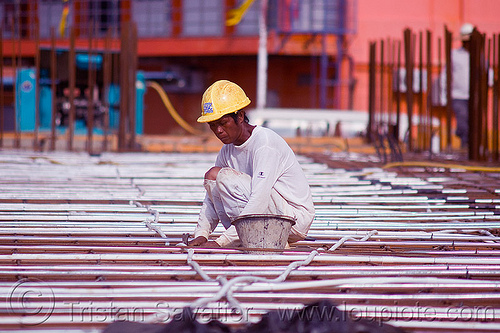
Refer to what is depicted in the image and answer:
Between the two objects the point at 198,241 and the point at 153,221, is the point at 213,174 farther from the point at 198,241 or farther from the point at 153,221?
the point at 153,221

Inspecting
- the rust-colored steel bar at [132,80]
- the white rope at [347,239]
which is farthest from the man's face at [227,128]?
the rust-colored steel bar at [132,80]

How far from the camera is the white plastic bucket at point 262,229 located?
2.57m

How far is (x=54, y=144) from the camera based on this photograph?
286 inches

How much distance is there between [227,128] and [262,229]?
1.55ft

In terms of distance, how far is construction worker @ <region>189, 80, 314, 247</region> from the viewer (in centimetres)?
264

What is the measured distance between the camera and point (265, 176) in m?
2.65

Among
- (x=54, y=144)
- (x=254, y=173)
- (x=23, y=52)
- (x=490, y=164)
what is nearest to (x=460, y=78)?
(x=490, y=164)

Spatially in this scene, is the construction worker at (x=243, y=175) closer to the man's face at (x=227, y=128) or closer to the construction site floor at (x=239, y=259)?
the man's face at (x=227, y=128)

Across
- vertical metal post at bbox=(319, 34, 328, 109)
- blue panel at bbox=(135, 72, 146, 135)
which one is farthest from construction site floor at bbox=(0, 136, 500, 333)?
vertical metal post at bbox=(319, 34, 328, 109)

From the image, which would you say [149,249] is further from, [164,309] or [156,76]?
[156,76]

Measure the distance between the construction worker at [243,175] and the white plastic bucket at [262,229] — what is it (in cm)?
5

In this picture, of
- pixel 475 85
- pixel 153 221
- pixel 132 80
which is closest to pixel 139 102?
pixel 132 80

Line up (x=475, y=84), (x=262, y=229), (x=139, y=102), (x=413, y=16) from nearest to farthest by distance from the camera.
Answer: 1. (x=262, y=229)
2. (x=475, y=84)
3. (x=139, y=102)
4. (x=413, y=16)

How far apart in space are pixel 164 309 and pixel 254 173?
0.91 m
